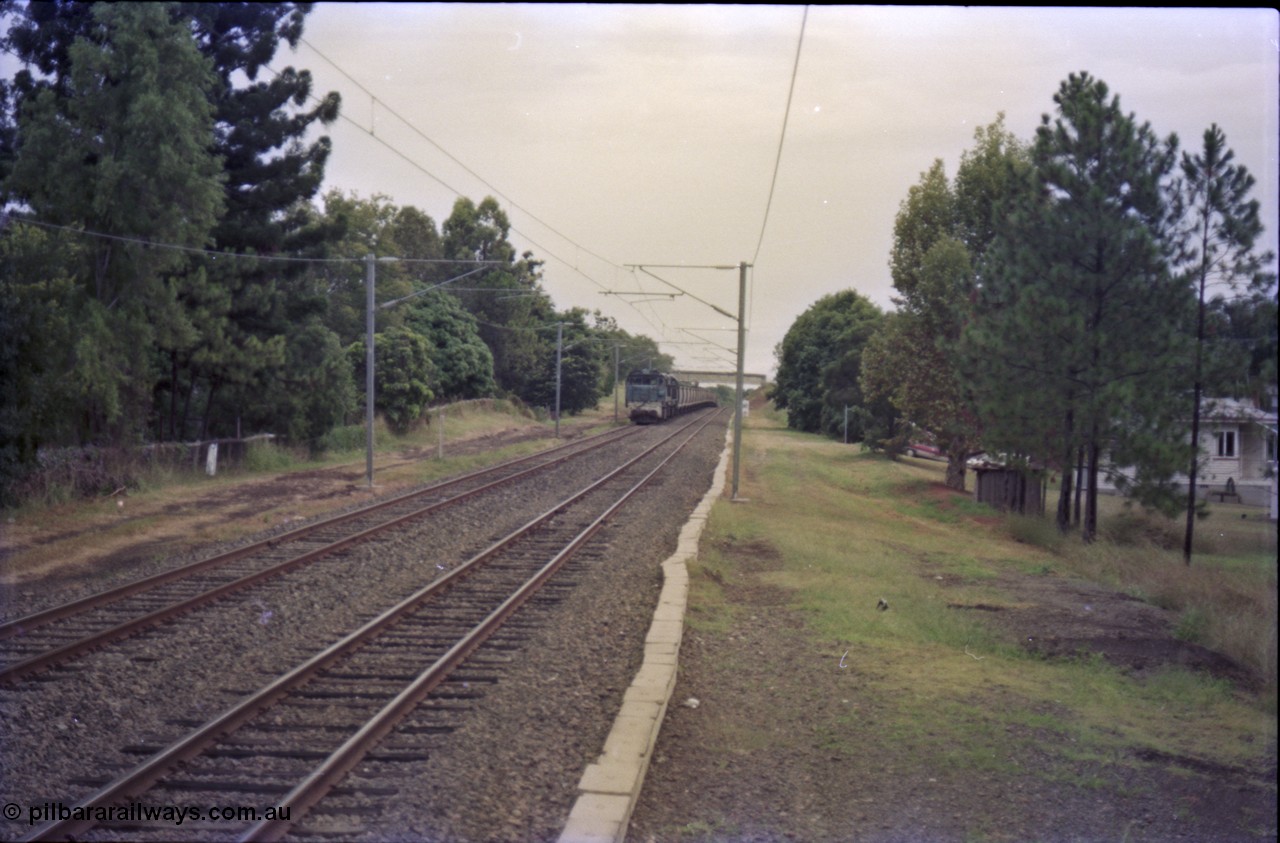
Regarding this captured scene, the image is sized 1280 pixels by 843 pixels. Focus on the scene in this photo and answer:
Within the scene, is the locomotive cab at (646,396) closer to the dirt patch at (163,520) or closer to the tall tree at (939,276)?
the tall tree at (939,276)

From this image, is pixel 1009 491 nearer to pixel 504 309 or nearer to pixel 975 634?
pixel 975 634

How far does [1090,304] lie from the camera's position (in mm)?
18266

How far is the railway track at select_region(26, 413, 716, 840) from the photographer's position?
520 centimetres

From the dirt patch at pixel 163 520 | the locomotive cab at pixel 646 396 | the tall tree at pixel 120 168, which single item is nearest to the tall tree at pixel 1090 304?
the dirt patch at pixel 163 520

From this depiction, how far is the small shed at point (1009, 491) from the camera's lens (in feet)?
83.3

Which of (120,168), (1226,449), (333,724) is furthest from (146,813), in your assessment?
(120,168)

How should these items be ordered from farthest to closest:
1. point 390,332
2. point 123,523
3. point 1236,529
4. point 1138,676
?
point 390,332
point 123,523
point 1236,529
point 1138,676

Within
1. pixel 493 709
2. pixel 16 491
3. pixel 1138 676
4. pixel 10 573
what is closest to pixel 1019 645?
pixel 1138 676

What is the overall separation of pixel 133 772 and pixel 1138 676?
300 inches

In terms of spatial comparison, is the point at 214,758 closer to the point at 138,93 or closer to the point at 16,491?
the point at 16,491

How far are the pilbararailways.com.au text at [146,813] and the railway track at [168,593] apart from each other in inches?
118

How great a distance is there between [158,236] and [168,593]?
508 inches

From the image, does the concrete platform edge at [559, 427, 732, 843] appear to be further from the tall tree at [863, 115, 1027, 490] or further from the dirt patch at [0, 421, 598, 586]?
the tall tree at [863, 115, 1027, 490]

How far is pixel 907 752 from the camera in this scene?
6.56 meters
